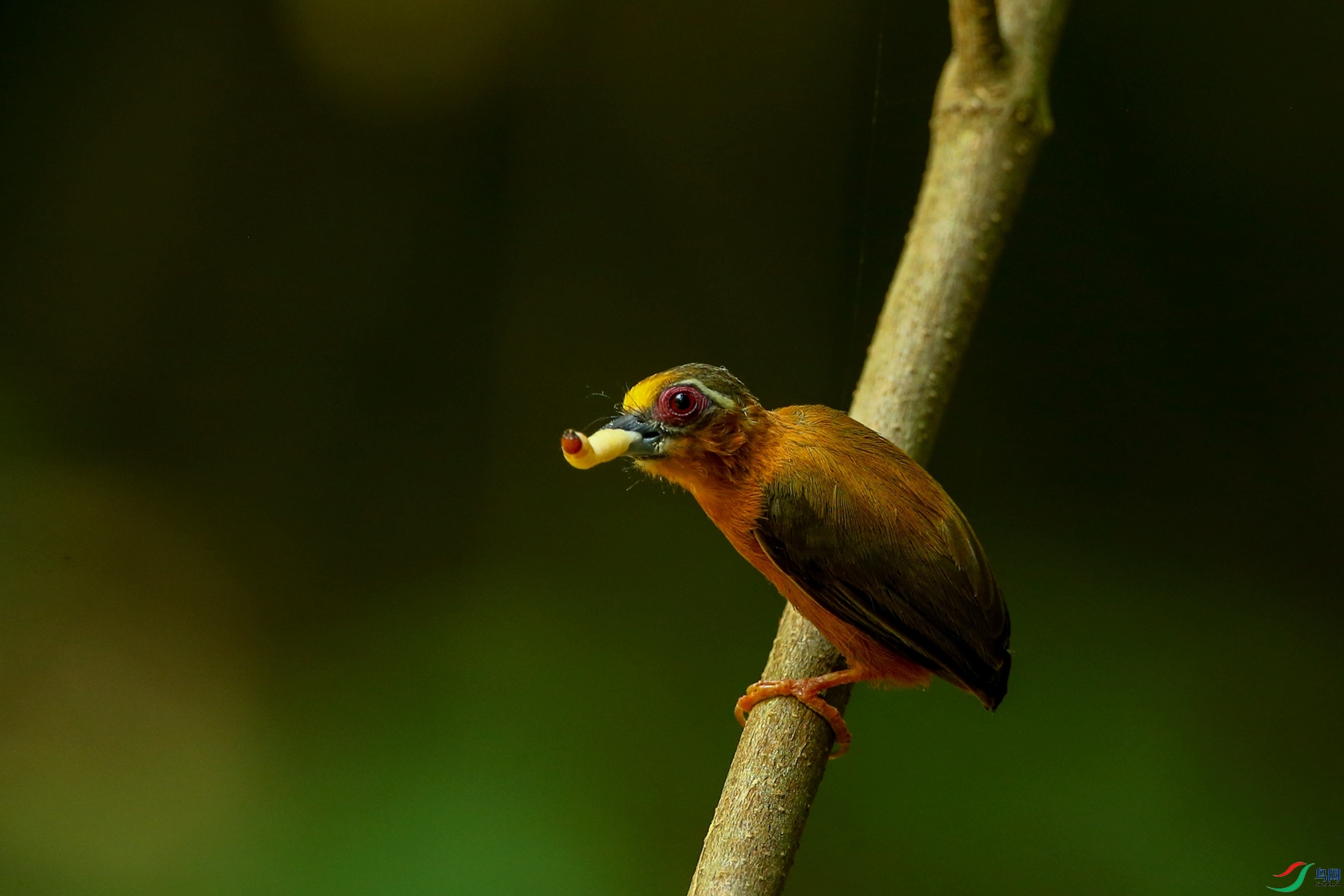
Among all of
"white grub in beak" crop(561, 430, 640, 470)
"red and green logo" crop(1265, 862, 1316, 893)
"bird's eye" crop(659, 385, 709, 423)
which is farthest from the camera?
"red and green logo" crop(1265, 862, 1316, 893)

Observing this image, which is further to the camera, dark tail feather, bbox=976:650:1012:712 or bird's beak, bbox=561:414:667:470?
dark tail feather, bbox=976:650:1012:712

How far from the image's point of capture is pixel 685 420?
2031 mm

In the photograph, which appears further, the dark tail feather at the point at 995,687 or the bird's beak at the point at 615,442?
the dark tail feather at the point at 995,687

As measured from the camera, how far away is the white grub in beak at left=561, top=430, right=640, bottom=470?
183cm

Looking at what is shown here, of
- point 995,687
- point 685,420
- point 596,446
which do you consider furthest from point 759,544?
point 995,687

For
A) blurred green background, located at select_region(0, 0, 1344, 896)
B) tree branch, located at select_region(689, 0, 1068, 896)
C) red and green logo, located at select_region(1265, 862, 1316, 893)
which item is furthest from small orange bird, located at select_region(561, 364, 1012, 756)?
red and green logo, located at select_region(1265, 862, 1316, 893)

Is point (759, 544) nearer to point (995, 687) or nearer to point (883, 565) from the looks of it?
point (883, 565)

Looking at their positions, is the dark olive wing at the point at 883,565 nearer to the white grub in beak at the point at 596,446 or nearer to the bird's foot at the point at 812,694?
the bird's foot at the point at 812,694

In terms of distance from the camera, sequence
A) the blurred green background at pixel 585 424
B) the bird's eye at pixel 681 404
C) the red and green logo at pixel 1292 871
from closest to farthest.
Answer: the bird's eye at pixel 681 404 → the red and green logo at pixel 1292 871 → the blurred green background at pixel 585 424

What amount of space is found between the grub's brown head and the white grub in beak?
30 millimetres

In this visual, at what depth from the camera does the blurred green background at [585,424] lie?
3.12 m

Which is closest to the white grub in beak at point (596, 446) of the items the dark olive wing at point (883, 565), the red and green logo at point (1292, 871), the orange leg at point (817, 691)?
the dark olive wing at point (883, 565)

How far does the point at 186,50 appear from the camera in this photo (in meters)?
3.13

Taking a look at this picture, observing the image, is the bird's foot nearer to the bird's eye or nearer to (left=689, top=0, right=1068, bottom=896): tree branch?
(left=689, top=0, right=1068, bottom=896): tree branch
